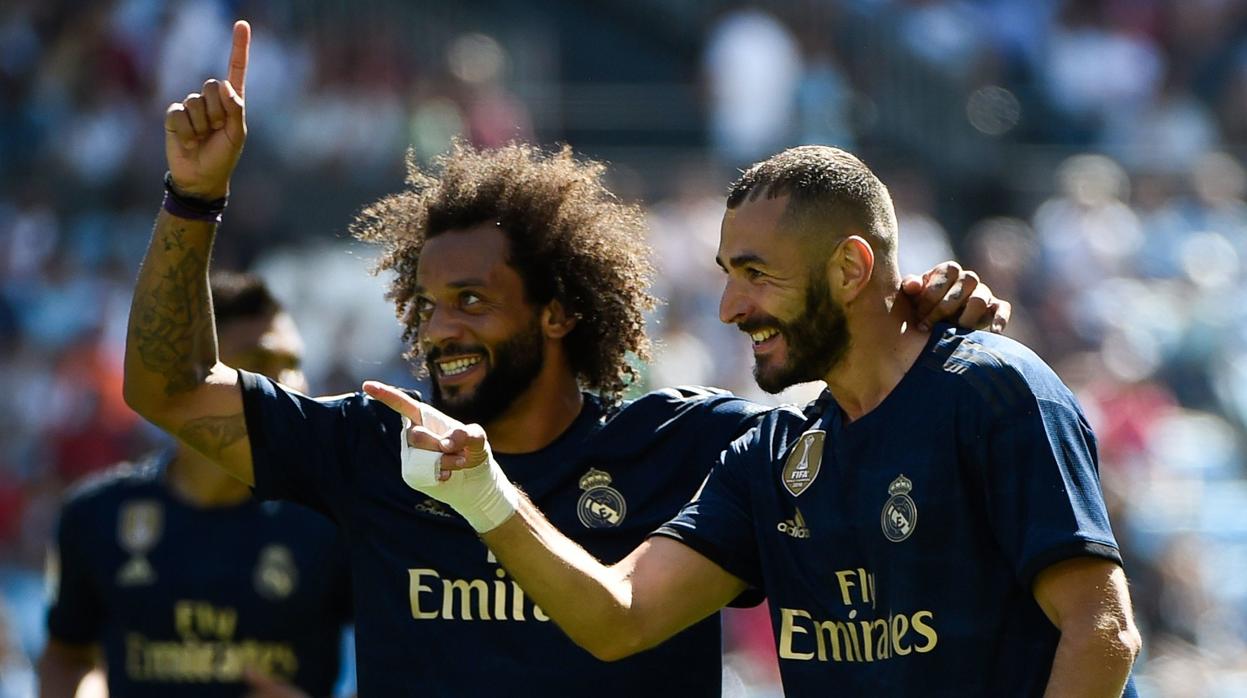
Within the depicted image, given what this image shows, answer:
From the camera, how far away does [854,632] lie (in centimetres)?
416

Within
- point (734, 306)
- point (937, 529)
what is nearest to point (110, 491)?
point (734, 306)

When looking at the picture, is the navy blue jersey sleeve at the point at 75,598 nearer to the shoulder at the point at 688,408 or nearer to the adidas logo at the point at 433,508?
the adidas logo at the point at 433,508

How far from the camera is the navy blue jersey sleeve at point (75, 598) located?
19.9ft

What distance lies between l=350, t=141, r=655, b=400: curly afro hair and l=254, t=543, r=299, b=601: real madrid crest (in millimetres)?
1081

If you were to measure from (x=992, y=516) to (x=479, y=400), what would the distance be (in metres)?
1.40

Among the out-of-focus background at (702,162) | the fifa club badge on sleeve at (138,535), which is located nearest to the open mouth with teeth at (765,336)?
the fifa club badge on sleeve at (138,535)

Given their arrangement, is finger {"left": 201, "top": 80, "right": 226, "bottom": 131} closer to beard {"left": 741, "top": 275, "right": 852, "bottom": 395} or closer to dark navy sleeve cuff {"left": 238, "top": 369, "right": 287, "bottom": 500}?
dark navy sleeve cuff {"left": 238, "top": 369, "right": 287, "bottom": 500}

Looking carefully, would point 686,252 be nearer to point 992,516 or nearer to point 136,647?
point 136,647

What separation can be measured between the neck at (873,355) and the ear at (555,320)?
980 mm

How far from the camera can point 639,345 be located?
209 inches

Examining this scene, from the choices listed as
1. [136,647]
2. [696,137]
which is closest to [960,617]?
[136,647]

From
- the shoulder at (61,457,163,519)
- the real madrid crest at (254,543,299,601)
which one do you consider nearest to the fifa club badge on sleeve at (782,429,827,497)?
the real madrid crest at (254,543,299,601)

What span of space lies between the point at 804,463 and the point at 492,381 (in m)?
0.86

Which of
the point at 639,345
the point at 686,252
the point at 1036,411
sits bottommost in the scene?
the point at 1036,411
